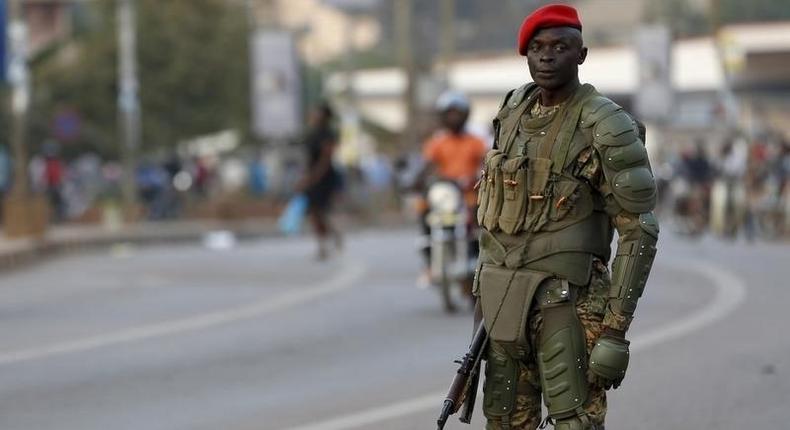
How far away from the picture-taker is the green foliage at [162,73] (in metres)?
55.2

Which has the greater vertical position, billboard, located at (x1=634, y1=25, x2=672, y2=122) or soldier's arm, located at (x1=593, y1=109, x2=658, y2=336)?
soldier's arm, located at (x1=593, y1=109, x2=658, y2=336)

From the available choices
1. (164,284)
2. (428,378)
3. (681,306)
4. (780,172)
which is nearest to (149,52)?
(780,172)

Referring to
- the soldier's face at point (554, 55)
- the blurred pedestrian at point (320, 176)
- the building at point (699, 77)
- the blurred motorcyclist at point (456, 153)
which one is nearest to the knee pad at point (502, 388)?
the soldier's face at point (554, 55)

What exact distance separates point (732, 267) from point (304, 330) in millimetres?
8370

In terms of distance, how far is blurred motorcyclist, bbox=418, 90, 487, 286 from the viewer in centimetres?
1392

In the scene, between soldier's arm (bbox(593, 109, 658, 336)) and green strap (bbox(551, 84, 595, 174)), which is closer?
soldier's arm (bbox(593, 109, 658, 336))

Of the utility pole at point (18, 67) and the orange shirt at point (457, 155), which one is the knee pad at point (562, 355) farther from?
the utility pole at point (18, 67)

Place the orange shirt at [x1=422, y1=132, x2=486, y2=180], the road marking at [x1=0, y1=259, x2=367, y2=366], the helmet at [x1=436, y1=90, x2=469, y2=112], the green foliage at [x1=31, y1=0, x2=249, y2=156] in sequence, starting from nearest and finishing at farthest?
the road marking at [x1=0, y1=259, x2=367, y2=366] → the helmet at [x1=436, y1=90, x2=469, y2=112] → the orange shirt at [x1=422, y1=132, x2=486, y2=180] → the green foliage at [x1=31, y1=0, x2=249, y2=156]

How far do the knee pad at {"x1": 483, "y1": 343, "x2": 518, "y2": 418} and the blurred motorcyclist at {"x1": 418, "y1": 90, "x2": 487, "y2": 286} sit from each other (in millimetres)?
8235

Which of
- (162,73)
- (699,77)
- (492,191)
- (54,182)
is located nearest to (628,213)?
→ (492,191)

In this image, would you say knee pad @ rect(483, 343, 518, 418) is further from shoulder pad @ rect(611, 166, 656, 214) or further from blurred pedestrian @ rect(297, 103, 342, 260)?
blurred pedestrian @ rect(297, 103, 342, 260)

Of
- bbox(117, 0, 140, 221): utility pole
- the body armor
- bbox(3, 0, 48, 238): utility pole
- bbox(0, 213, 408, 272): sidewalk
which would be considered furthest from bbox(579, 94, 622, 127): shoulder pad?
bbox(117, 0, 140, 221): utility pole

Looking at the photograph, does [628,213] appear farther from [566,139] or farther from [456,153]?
[456,153]

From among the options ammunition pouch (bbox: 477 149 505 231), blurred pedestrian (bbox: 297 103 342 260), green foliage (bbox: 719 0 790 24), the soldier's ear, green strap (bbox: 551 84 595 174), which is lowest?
green foliage (bbox: 719 0 790 24)
